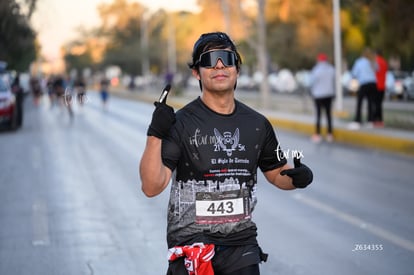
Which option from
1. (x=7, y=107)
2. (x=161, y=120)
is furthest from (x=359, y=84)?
(x=161, y=120)

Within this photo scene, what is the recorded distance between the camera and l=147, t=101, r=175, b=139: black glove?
3547 mm

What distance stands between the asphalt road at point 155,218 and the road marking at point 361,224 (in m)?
0.01

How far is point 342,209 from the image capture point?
9328 mm

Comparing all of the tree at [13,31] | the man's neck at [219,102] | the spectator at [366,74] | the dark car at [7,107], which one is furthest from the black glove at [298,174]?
the tree at [13,31]

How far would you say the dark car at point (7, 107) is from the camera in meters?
23.2

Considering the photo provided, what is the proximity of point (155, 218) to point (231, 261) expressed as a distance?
17.7 feet

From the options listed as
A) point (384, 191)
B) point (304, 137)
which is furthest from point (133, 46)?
point (384, 191)

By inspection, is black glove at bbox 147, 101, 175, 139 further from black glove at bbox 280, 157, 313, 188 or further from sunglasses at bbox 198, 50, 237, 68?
black glove at bbox 280, 157, 313, 188

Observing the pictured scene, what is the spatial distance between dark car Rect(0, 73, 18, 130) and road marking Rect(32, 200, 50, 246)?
13.4 meters

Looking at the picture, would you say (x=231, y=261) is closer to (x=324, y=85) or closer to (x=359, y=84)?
(x=324, y=85)

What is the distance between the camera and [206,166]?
12.3 feet

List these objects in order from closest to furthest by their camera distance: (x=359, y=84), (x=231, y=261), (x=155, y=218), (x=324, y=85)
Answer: (x=231, y=261)
(x=155, y=218)
(x=324, y=85)
(x=359, y=84)

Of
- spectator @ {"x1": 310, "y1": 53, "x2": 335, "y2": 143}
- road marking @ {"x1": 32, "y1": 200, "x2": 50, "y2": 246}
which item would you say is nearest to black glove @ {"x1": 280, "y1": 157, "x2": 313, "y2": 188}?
road marking @ {"x1": 32, "y1": 200, "x2": 50, "y2": 246}

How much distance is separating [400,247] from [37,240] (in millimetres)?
3649
